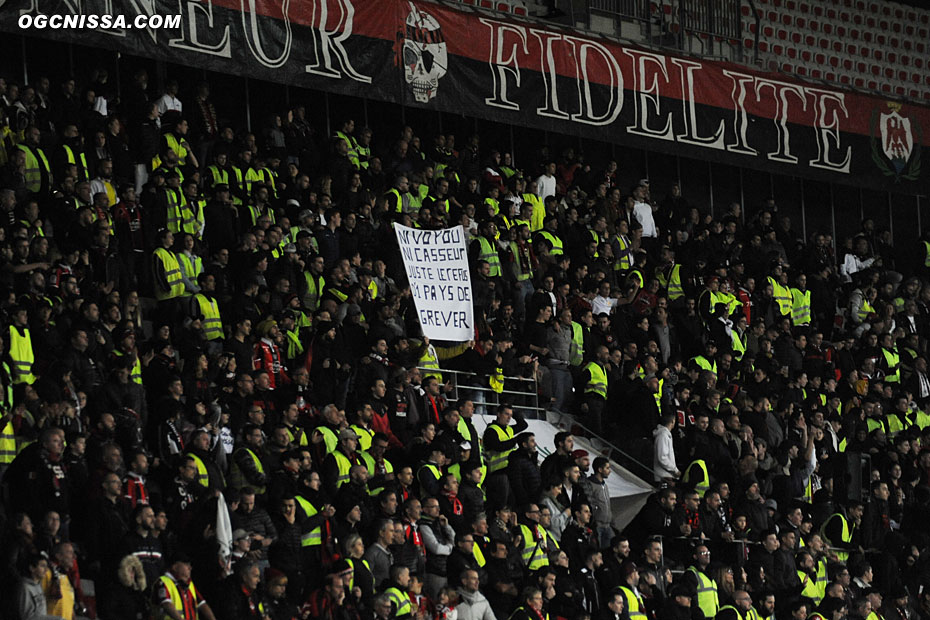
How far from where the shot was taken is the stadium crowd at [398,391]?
1395cm

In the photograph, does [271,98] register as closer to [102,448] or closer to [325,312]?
[325,312]

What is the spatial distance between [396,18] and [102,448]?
28.9ft

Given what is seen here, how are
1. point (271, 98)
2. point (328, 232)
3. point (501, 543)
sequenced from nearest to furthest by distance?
point (501, 543)
point (328, 232)
point (271, 98)

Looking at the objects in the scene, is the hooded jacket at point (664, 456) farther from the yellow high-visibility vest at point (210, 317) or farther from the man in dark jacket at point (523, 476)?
the yellow high-visibility vest at point (210, 317)

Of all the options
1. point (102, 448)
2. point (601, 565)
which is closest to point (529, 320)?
point (601, 565)

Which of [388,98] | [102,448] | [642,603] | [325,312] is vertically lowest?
[642,603]

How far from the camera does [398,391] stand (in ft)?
56.1

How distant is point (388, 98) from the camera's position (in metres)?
21.1

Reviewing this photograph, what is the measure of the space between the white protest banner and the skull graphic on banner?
109 inches

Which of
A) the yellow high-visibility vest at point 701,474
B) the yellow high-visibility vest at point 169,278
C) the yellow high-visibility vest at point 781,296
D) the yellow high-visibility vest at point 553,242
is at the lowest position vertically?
the yellow high-visibility vest at point 701,474

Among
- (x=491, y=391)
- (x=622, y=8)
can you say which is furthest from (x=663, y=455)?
(x=622, y=8)

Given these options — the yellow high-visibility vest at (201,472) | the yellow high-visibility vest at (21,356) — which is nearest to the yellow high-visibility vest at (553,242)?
the yellow high-visibility vest at (201,472)
